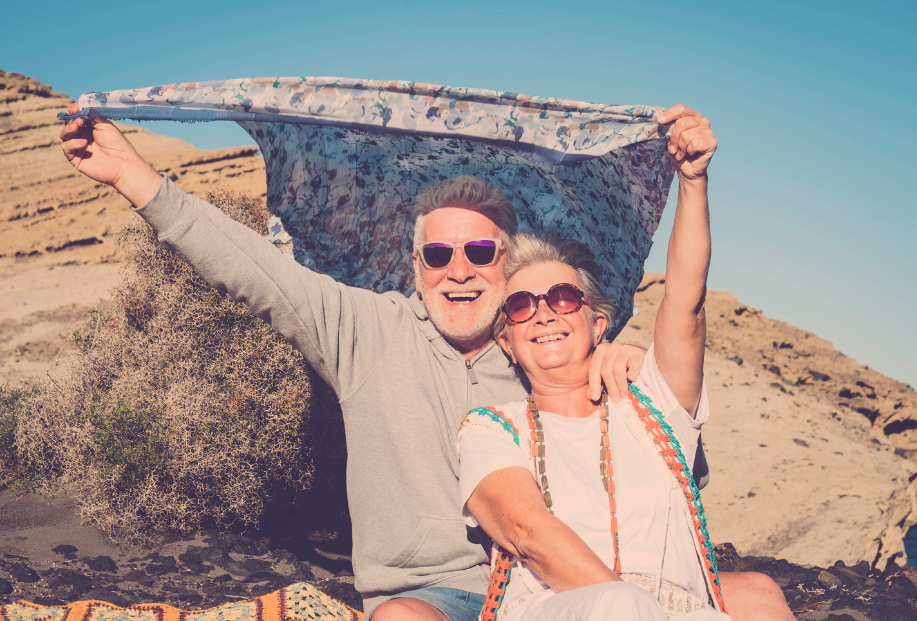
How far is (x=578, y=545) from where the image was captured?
176 centimetres

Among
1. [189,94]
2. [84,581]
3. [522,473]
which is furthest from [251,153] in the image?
[522,473]

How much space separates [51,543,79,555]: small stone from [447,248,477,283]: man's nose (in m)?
4.06

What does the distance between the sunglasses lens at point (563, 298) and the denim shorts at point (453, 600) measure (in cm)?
115

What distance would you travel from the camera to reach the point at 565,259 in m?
2.48

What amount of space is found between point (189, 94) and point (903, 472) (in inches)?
513

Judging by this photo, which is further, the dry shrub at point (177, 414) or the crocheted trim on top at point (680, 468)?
the dry shrub at point (177, 414)

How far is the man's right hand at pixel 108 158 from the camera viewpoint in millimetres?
2176

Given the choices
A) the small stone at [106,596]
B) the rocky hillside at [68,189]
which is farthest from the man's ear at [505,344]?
the rocky hillside at [68,189]

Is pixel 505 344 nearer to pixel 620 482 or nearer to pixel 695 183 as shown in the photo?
pixel 620 482

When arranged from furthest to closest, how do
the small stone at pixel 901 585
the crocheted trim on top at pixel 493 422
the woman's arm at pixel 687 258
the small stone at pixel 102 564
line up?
the small stone at pixel 901 585 → the small stone at pixel 102 564 → the crocheted trim on top at pixel 493 422 → the woman's arm at pixel 687 258

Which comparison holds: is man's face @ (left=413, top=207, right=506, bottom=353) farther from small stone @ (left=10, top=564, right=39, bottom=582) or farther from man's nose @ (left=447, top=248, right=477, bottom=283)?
small stone @ (left=10, top=564, right=39, bottom=582)

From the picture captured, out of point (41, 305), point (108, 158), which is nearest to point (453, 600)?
point (108, 158)

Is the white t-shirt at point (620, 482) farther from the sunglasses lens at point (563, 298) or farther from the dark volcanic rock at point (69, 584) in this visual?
the dark volcanic rock at point (69, 584)

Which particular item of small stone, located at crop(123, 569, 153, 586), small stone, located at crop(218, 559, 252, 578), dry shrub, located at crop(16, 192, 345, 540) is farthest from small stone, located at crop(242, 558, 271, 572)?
small stone, located at crop(123, 569, 153, 586)
